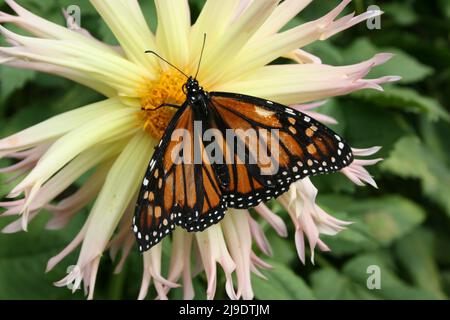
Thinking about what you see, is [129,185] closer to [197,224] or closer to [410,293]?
[197,224]

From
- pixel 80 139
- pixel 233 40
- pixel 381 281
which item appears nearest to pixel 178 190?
pixel 80 139

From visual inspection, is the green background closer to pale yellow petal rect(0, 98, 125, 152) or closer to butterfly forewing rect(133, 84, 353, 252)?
pale yellow petal rect(0, 98, 125, 152)

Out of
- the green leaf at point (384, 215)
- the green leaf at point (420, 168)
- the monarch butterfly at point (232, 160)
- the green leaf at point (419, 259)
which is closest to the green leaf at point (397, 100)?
the green leaf at point (420, 168)

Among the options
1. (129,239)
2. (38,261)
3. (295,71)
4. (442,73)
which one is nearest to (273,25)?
(295,71)

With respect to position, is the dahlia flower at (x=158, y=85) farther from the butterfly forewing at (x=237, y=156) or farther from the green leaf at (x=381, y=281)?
the green leaf at (x=381, y=281)

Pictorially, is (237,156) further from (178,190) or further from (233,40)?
(233,40)

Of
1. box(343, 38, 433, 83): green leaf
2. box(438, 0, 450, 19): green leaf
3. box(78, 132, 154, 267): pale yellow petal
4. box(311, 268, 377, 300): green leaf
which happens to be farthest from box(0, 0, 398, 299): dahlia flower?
box(438, 0, 450, 19): green leaf
